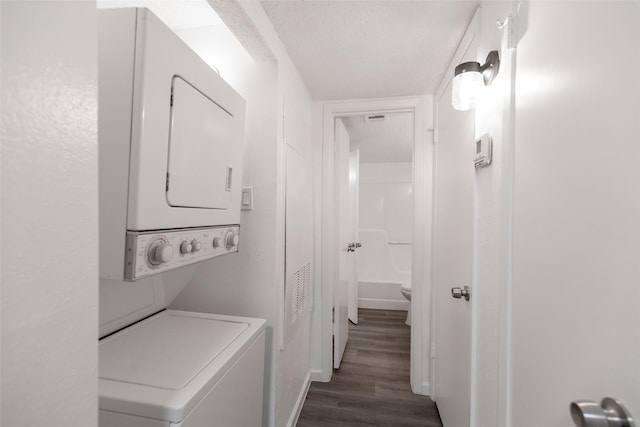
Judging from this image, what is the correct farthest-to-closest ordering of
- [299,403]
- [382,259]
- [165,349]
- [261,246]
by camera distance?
[382,259] → [299,403] → [261,246] → [165,349]

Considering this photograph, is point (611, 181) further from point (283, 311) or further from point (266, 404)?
point (266, 404)

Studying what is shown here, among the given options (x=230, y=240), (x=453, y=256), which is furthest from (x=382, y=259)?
(x=230, y=240)

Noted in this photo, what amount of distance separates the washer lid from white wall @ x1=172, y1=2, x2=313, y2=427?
0.61 feet

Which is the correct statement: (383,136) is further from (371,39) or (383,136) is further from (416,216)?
(371,39)

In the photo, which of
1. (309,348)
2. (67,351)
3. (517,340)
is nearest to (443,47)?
(517,340)

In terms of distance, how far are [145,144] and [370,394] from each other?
7.87ft

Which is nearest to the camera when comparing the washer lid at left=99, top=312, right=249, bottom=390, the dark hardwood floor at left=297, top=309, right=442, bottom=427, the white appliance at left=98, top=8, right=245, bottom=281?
the white appliance at left=98, top=8, right=245, bottom=281

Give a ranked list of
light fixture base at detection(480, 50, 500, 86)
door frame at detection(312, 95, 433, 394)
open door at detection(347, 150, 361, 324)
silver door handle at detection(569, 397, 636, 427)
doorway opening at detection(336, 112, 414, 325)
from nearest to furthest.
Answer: silver door handle at detection(569, 397, 636, 427) < light fixture base at detection(480, 50, 500, 86) < door frame at detection(312, 95, 433, 394) < open door at detection(347, 150, 361, 324) < doorway opening at detection(336, 112, 414, 325)

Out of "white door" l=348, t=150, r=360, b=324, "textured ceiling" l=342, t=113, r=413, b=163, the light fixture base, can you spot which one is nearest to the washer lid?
the light fixture base

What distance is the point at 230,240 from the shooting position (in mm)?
1291

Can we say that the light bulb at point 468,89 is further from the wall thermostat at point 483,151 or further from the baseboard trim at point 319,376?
the baseboard trim at point 319,376

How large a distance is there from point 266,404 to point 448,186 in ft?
5.49

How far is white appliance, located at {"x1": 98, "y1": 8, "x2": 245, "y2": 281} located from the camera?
0.81 metres

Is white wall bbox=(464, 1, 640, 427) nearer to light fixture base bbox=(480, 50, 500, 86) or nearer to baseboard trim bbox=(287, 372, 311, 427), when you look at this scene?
light fixture base bbox=(480, 50, 500, 86)
